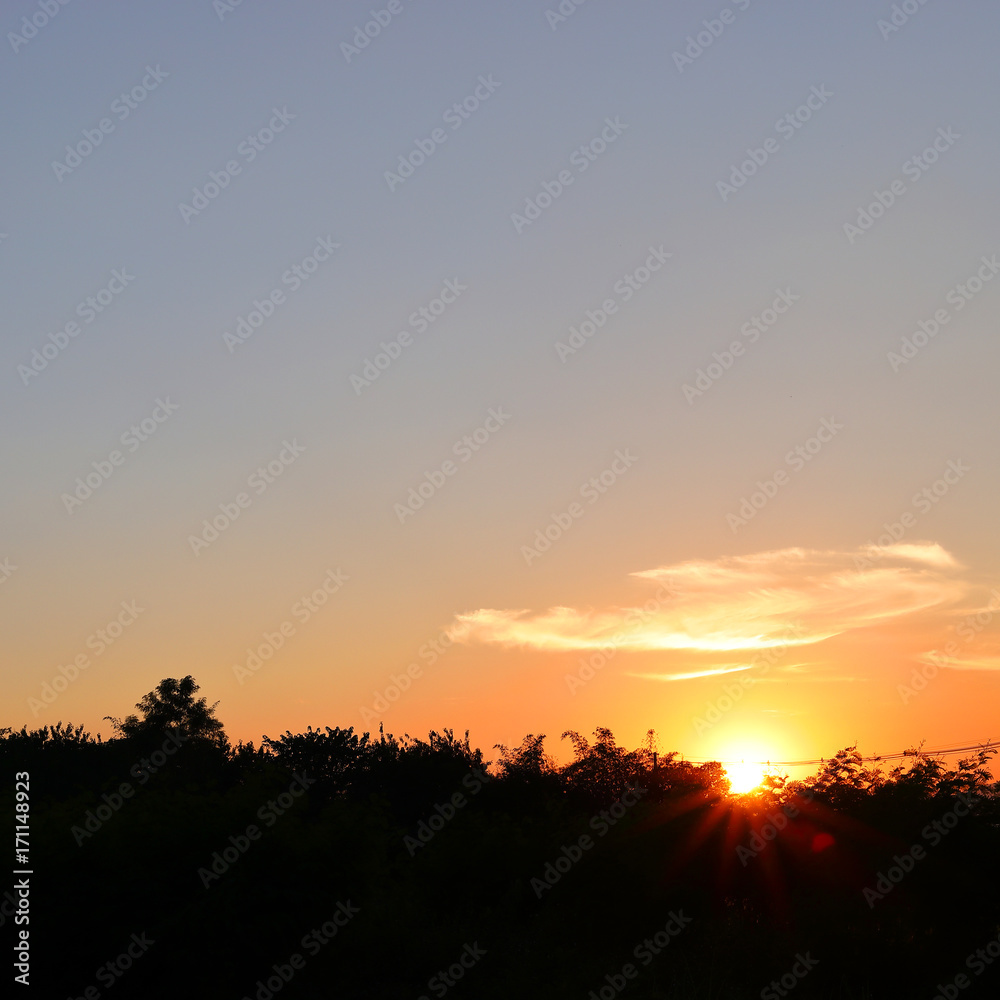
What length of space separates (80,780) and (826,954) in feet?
186

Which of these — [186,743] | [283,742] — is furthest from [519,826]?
[186,743]

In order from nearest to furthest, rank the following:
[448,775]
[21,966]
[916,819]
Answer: [21,966], [916,819], [448,775]

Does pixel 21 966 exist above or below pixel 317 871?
below

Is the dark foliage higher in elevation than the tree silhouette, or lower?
lower

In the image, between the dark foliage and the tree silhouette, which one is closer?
the dark foliage

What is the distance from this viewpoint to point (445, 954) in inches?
900

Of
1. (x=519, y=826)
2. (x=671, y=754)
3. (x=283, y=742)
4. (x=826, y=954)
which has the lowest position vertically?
(x=826, y=954)

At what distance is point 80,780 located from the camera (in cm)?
6625

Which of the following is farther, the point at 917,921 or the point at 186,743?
the point at 186,743

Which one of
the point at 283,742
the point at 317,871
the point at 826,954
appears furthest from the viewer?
the point at 283,742

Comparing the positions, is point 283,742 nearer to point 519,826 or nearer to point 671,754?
point 671,754

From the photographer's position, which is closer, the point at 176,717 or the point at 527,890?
the point at 527,890

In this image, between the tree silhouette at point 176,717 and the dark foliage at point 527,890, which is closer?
the dark foliage at point 527,890

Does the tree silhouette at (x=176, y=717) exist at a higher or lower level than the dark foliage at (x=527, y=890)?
higher
